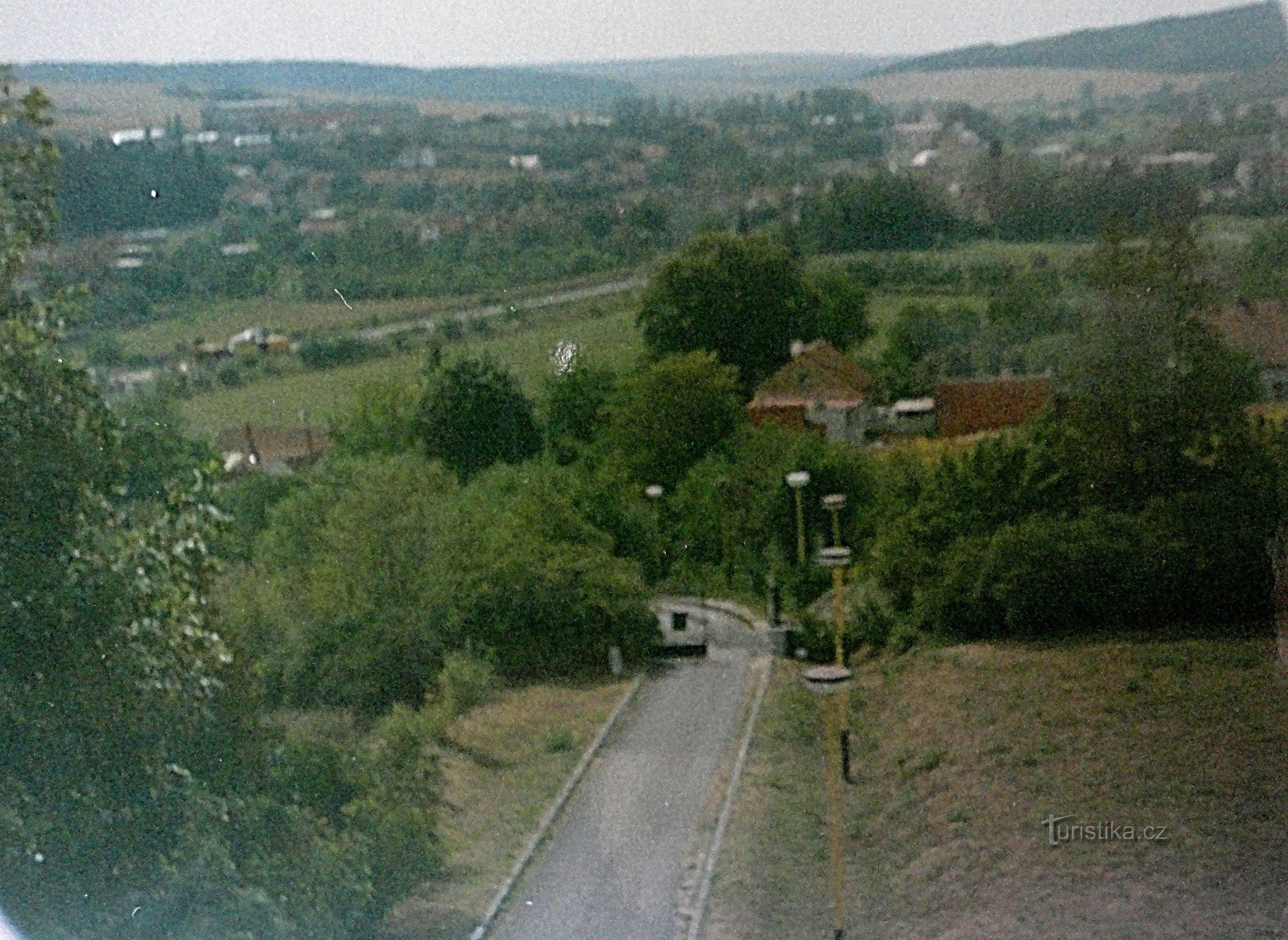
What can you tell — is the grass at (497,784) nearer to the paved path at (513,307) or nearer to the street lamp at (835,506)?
the street lamp at (835,506)

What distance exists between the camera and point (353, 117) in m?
3.92

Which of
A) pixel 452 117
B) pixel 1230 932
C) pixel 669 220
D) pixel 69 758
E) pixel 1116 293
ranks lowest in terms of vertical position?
pixel 1230 932

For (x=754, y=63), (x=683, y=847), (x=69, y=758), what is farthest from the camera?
(x=754, y=63)

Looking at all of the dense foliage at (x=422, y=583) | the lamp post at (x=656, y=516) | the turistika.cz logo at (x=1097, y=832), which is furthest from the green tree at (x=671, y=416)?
the turistika.cz logo at (x=1097, y=832)

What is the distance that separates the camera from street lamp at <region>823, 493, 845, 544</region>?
3.75m

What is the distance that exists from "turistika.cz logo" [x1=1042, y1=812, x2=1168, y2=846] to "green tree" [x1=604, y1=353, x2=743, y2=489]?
131 cm

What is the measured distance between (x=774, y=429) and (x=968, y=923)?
53.7 inches

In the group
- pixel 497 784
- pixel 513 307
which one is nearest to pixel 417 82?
pixel 513 307

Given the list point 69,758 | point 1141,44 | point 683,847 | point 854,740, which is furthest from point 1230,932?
point 69,758

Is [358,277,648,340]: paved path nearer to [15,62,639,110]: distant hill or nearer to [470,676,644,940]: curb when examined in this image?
[15,62,639,110]: distant hill

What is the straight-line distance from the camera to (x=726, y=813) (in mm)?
3574

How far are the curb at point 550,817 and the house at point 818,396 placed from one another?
82cm

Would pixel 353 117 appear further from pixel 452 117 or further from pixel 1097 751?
pixel 1097 751

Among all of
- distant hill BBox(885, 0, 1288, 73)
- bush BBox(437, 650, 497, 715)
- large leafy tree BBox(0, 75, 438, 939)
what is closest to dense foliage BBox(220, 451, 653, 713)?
bush BBox(437, 650, 497, 715)
